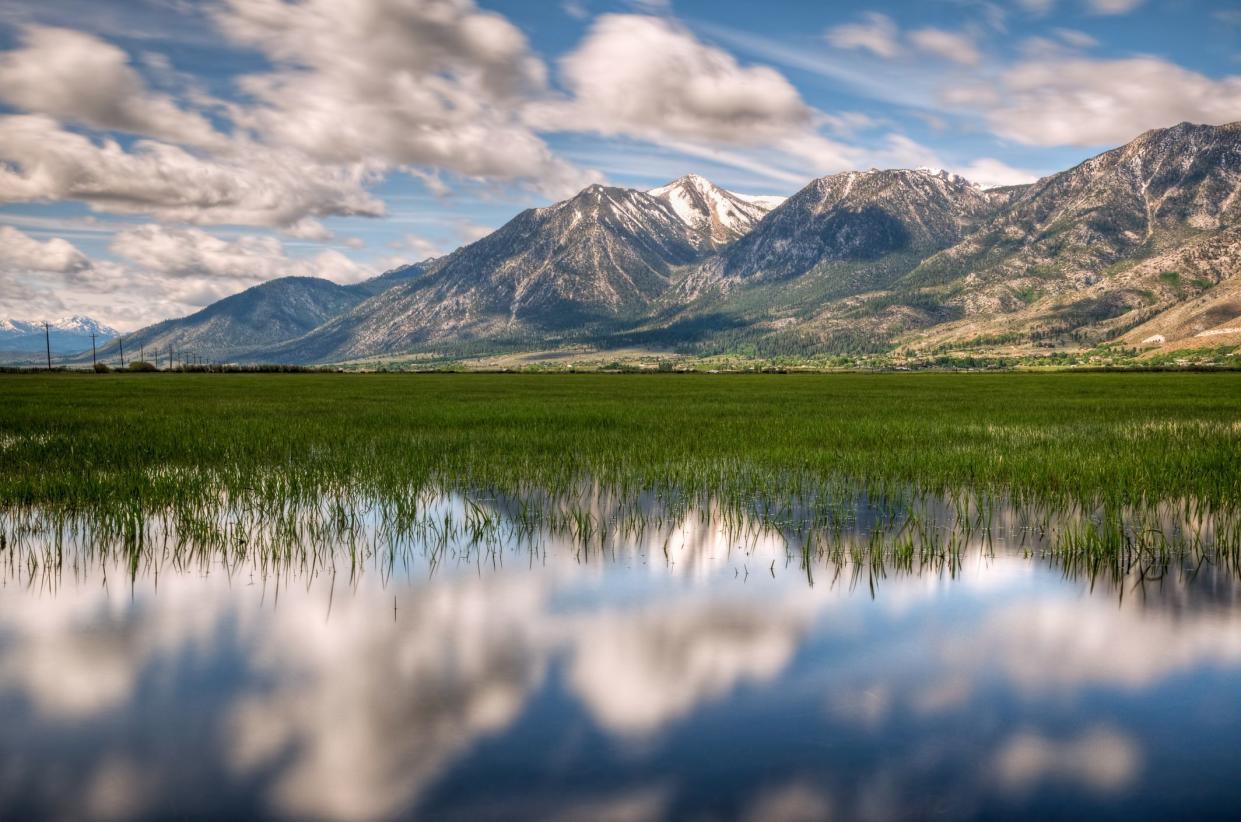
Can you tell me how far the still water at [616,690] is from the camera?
5.48 m

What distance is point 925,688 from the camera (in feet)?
23.9

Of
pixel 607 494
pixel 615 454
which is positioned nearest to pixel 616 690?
pixel 607 494

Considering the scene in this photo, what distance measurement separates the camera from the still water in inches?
216

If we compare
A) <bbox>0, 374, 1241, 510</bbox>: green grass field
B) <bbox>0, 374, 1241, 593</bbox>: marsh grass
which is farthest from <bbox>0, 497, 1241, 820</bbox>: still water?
<bbox>0, 374, 1241, 510</bbox>: green grass field

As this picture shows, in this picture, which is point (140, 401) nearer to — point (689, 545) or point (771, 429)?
point (771, 429)

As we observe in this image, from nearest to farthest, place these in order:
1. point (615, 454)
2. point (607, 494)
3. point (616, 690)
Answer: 1. point (616, 690)
2. point (607, 494)
3. point (615, 454)

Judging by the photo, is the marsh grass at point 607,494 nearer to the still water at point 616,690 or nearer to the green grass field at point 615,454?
the green grass field at point 615,454

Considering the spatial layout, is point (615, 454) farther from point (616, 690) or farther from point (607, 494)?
point (616, 690)

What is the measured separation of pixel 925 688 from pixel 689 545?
6.09m

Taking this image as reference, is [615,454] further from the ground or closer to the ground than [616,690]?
further from the ground

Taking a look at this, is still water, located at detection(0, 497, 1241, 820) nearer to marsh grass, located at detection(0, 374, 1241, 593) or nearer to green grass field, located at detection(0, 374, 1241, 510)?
marsh grass, located at detection(0, 374, 1241, 593)

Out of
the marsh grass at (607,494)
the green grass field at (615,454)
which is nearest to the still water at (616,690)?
the marsh grass at (607,494)

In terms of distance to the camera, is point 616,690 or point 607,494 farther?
point 607,494

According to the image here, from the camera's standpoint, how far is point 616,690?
723cm
